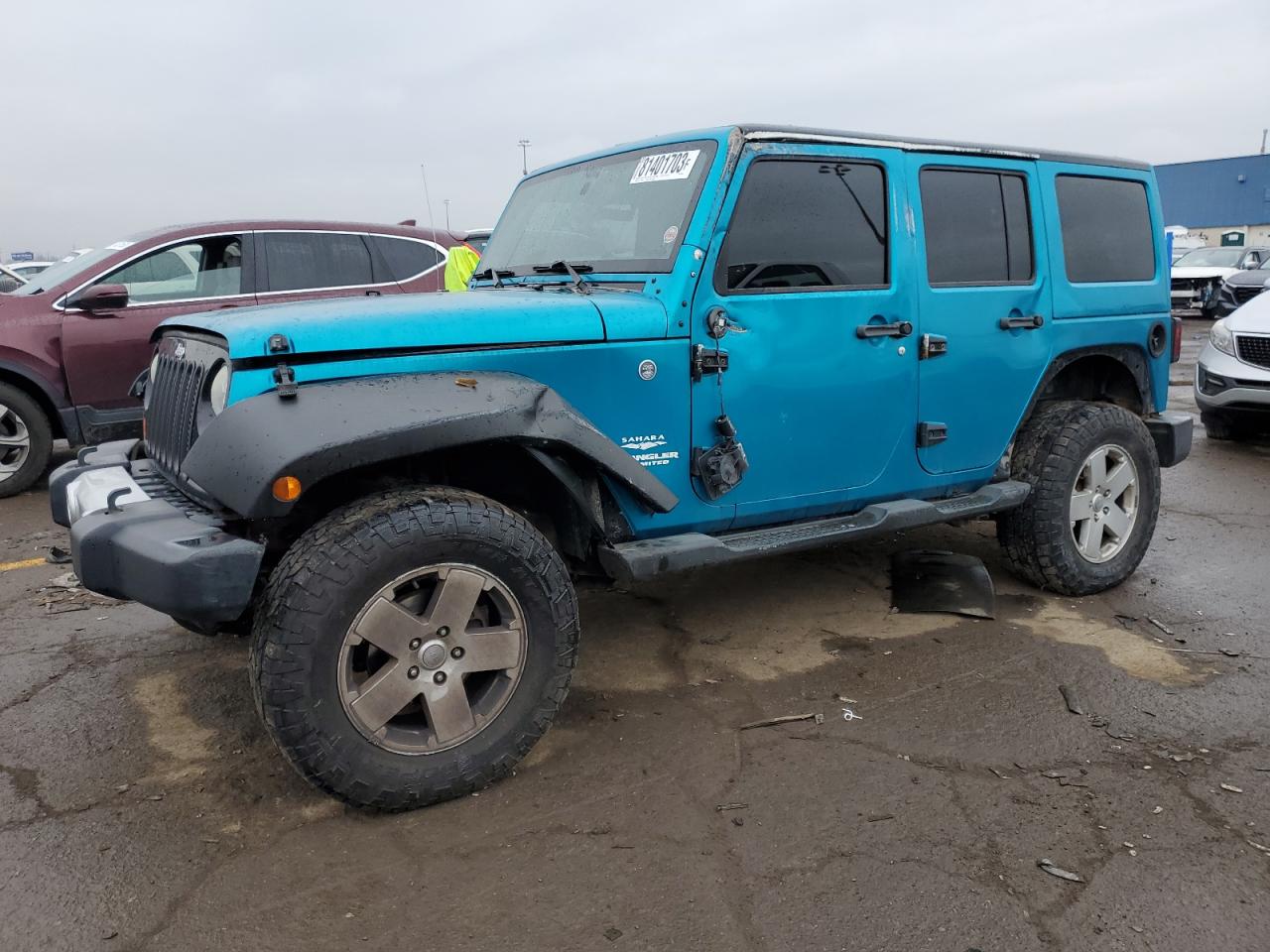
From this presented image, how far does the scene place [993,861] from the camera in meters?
2.46

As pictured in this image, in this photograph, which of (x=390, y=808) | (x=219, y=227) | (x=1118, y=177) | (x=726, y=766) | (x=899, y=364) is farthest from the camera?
(x=219, y=227)

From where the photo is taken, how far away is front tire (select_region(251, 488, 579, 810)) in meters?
2.46

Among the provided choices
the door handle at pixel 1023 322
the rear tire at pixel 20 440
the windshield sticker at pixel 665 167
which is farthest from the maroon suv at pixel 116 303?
the door handle at pixel 1023 322

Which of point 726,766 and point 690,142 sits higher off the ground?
point 690,142

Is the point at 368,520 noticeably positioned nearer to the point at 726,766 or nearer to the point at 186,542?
the point at 186,542

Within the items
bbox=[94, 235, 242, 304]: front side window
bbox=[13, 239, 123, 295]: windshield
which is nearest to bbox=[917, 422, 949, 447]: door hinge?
bbox=[94, 235, 242, 304]: front side window

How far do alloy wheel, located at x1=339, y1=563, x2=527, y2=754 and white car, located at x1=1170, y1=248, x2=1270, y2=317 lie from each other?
20.6 metres

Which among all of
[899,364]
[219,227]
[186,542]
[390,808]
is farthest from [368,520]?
[219,227]

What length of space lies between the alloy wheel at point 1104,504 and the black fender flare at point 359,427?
2.62 m

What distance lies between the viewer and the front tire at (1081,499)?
4.17 meters

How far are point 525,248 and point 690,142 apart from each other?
0.85 meters

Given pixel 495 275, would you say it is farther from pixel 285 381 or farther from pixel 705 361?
pixel 285 381

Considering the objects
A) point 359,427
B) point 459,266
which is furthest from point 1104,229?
point 359,427

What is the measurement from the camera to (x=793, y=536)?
345 centimetres
